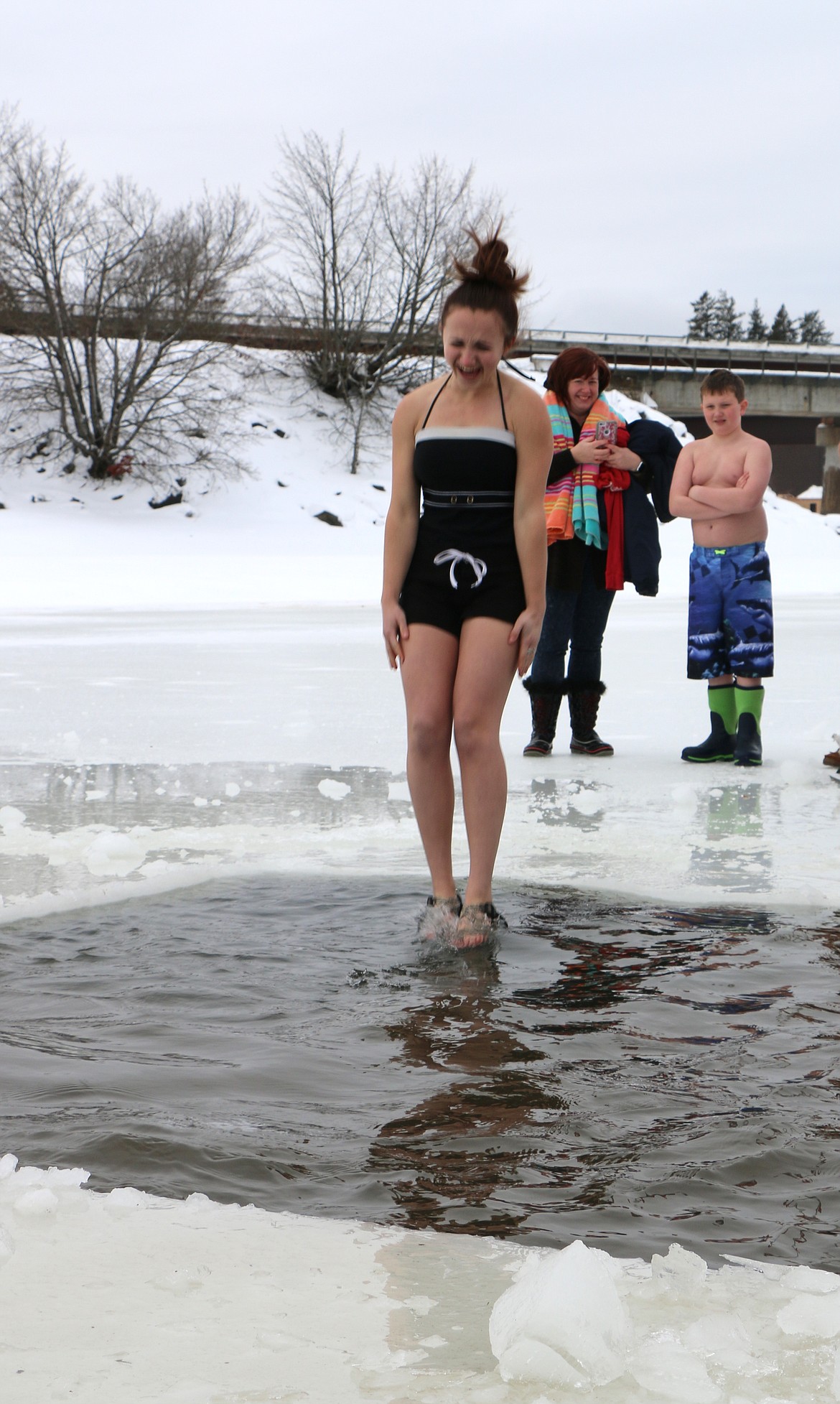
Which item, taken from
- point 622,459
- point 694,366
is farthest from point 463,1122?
point 694,366

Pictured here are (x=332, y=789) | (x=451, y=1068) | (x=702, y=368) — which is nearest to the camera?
(x=451, y=1068)

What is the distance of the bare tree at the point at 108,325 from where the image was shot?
28766 mm

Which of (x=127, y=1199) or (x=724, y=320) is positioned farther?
(x=724, y=320)

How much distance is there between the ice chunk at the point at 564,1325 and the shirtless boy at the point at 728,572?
4615 mm

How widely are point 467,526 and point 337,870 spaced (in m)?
1.14

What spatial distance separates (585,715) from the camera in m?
6.28

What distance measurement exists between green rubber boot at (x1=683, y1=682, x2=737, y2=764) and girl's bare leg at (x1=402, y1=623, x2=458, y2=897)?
→ 275 cm

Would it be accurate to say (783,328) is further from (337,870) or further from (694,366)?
(337,870)

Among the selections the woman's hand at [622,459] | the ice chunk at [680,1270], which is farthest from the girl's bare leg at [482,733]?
the woman's hand at [622,459]

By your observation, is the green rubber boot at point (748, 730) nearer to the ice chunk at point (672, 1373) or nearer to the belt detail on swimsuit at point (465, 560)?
the belt detail on swimsuit at point (465, 560)

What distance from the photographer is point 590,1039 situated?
2.53 meters

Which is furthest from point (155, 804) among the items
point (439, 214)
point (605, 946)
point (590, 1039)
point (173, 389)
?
point (439, 214)

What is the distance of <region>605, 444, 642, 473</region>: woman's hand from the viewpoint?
243 inches

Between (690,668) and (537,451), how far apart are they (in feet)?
9.79
